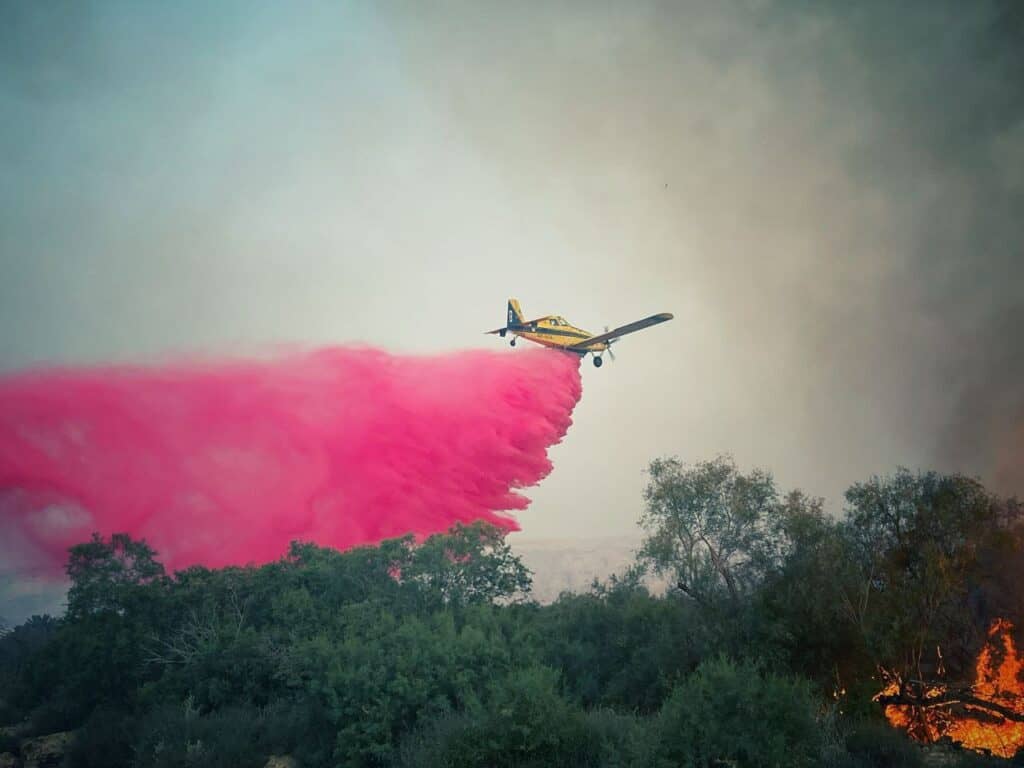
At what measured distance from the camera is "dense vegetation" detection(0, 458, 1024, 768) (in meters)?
25.3

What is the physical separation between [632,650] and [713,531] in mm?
8462

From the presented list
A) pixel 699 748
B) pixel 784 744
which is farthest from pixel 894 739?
pixel 699 748

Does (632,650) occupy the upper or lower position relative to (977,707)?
upper

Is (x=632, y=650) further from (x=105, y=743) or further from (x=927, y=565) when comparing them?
(x=105, y=743)

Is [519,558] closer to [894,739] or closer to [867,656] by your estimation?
[867,656]

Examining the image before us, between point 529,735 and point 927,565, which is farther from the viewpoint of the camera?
point 927,565

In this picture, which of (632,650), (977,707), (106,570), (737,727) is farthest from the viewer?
(106,570)

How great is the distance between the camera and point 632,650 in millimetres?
39188

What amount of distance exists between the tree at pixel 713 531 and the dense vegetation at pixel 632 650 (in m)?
0.11

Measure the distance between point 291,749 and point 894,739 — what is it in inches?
1255

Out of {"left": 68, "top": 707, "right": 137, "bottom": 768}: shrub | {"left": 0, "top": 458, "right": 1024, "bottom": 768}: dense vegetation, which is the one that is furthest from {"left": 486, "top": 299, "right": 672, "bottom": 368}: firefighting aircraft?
{"left": 68, "top": 707, "right": 137, "bottom": 768}: shrub

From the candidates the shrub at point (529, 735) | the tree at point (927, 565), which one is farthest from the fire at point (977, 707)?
the shrub at point (529, 735)

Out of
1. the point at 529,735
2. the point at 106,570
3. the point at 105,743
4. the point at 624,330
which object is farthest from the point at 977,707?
the point at 106,570

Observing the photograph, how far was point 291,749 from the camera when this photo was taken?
39.7 m
